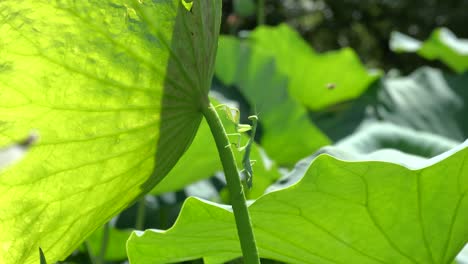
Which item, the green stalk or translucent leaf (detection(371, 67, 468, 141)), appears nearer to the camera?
the green stalk

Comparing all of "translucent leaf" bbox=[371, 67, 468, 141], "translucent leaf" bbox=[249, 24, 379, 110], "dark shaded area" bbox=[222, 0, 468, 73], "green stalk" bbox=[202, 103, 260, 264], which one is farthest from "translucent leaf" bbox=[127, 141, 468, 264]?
"dark shaded area" bbox=[222, 0, 468, 73]

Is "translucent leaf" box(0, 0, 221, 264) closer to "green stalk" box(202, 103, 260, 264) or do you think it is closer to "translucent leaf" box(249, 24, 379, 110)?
"green stalk" box(202, 103, 260, 264)

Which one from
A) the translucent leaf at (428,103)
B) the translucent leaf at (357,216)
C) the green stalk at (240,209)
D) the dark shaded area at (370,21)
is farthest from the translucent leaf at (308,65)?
the dark shaded area at (370,21)

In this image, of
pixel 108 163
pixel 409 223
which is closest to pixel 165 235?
pixel 108 163

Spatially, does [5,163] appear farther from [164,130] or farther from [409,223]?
[409,223]

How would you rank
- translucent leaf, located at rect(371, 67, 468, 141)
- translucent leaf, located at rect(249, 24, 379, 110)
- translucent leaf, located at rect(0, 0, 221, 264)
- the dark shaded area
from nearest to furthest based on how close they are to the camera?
translucent leaf, located at rect(0, 0, 221, 264) → translucent leaf, located at rect(371, 67, 468, 141) → translucent leaf, located at rect(249, 24, 379, 110) → the dark shaded area

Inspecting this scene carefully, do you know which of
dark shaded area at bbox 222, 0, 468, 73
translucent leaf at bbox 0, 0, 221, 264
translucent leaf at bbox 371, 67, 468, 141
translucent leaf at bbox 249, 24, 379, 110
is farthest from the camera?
dark shaded area at bbox 222, 0, 468, 73

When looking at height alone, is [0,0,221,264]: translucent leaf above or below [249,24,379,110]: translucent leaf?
above
